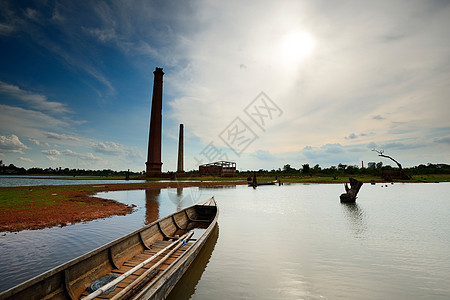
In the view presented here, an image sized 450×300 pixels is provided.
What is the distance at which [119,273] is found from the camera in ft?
20.9

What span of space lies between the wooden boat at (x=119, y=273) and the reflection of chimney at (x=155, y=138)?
6064 cm

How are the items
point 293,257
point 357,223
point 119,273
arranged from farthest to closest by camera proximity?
point 357,223 → point 293,257 → point 119,273

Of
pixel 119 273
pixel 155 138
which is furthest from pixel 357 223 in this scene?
pixel 155 138

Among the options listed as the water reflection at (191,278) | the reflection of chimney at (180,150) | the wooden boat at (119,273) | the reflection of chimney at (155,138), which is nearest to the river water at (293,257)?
the water reflection at (191,278)

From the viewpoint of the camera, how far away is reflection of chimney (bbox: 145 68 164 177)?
67812 mm

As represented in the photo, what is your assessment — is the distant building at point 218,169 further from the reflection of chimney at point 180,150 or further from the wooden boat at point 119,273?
the wooden boat at point 119,273

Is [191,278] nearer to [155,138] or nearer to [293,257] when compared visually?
[293,257]

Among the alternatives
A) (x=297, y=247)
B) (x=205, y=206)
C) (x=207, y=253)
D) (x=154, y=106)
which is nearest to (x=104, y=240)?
(x=207, y=253)

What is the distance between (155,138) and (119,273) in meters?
64.5

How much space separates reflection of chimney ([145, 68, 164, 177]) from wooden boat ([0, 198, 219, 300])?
199 ft

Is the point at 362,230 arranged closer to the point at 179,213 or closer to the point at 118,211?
the point at 179,213

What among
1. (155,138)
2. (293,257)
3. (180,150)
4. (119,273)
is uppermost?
(155,138)

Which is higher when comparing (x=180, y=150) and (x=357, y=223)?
(x=180, y=150)

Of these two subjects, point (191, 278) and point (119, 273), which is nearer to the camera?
point (119, 273)
